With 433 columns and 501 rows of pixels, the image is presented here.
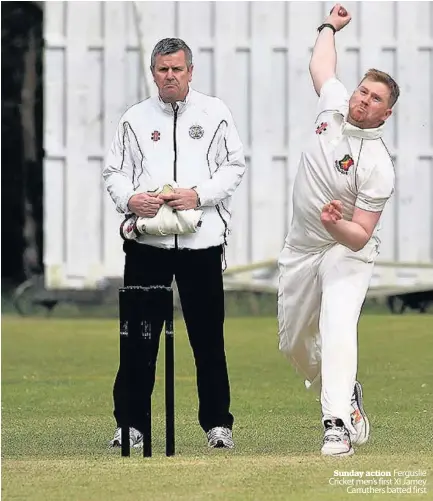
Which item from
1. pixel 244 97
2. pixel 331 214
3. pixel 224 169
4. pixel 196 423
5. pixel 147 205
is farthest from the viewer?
pixel 244 97

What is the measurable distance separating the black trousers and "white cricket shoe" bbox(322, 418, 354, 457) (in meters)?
0.49

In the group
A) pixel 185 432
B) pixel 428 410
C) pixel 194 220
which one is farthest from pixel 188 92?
pixel 428 410

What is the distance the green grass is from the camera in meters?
5.26

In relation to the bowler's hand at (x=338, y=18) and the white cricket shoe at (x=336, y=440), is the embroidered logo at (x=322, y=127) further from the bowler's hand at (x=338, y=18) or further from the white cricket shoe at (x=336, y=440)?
the white cricket shoe at (x=336, y=440)

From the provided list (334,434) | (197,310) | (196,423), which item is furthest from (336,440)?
(196,423)

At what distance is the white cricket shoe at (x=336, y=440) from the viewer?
580 centimetres

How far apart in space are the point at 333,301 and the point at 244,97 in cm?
676

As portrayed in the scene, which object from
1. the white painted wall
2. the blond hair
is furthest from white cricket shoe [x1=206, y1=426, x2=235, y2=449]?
the white painted wall

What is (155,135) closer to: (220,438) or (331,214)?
(331,214)

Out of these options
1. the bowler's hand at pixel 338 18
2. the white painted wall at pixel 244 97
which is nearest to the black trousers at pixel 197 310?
the bowler's hand at pixel 338 18

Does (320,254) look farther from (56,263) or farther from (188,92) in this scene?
(56,263)

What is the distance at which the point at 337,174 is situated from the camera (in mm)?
5930

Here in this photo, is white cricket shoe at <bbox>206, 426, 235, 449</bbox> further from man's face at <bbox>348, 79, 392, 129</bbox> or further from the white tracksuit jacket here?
man's face at <bbox>348, 79, 392, 129</bbox>

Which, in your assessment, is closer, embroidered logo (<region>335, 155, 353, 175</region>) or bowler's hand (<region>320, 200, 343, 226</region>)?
bowler's hand (<region>320, 200, 343, 226</region>)
